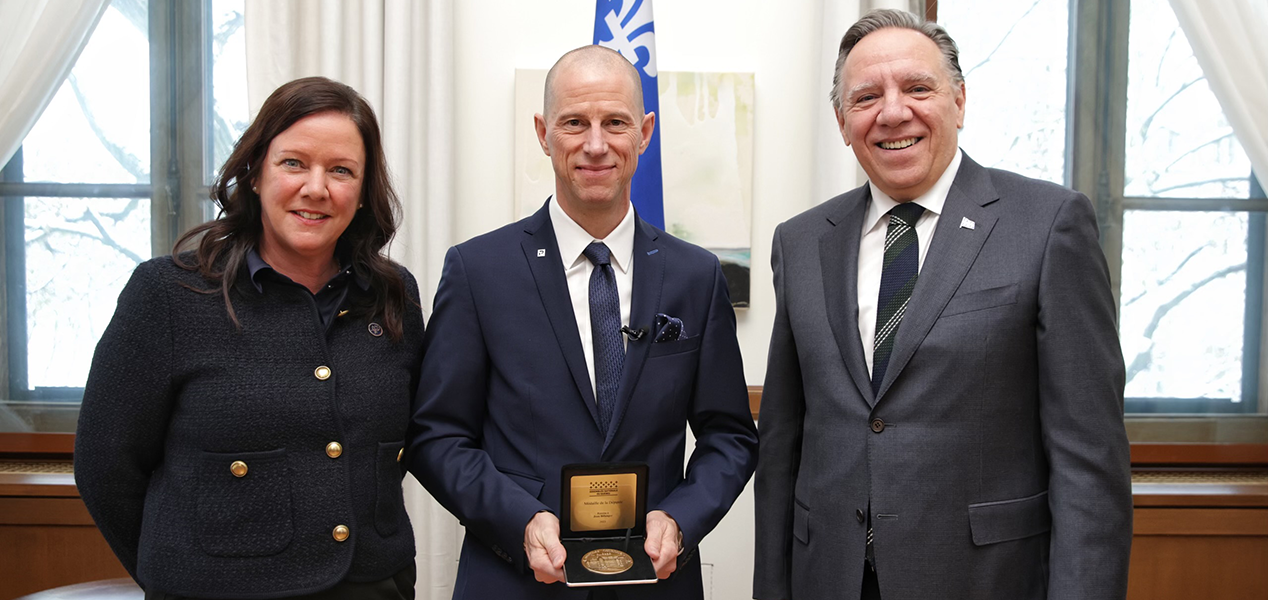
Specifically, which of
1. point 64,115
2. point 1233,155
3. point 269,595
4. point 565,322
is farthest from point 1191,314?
point 64,115

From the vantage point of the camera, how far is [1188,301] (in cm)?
399

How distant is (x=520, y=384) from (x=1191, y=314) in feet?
11.8

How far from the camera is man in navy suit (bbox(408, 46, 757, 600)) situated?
1808mm

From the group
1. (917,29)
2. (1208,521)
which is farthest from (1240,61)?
(917,29)

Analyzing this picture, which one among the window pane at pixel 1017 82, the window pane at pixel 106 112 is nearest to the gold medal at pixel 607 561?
the window pane at pixel 1017 82

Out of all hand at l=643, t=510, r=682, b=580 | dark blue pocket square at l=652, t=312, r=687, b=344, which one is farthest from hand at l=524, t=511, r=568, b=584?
dark blue pocket square at l=652, t=312, r=687, b=344

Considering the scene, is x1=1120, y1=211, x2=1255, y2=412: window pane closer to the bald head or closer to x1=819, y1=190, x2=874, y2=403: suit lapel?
x1=819, y1=190, x2=874, y2=403: suit lapel

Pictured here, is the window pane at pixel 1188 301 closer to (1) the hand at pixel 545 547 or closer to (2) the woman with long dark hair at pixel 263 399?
(1) the hand at pixel 545 547

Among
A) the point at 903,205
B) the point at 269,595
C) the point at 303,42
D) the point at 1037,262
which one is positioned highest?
the point at 303,42

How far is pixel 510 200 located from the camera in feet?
13.1

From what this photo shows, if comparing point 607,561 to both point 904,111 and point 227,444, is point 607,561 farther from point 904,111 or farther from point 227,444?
point 904,111

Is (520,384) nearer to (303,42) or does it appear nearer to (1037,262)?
(1037,262)

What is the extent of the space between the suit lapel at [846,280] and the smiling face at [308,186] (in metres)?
1.06

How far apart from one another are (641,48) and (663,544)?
226 centimetres
